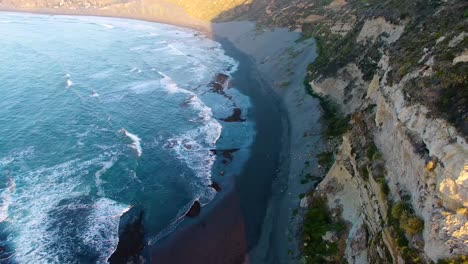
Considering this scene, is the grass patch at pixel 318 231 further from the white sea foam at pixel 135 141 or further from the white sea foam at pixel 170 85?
the white sea foam at pixel 170 85

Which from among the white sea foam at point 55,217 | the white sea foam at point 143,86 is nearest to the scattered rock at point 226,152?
the white sea foam at point 55,217

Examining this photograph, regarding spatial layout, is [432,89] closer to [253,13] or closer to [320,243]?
[320,243]

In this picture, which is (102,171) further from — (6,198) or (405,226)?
(405,226)

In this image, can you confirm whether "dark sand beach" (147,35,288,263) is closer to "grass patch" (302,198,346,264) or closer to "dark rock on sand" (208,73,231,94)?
"grass patch" (302,198,346,264)

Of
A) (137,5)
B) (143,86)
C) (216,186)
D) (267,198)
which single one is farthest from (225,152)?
(137,5)

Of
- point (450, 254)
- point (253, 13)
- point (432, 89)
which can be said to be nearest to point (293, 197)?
point (432, 89)

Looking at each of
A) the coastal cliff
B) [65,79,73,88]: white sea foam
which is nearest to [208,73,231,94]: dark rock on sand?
the coastal cliff
